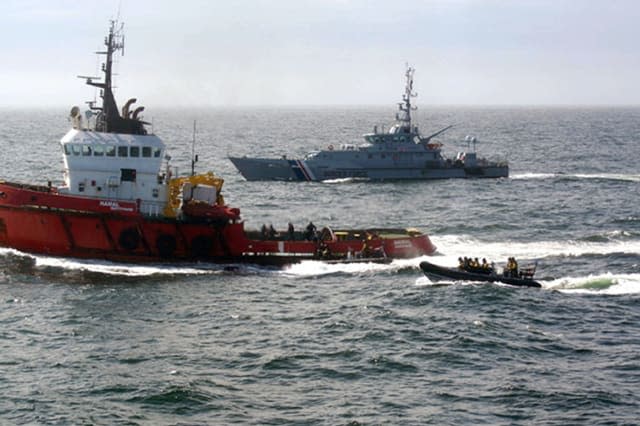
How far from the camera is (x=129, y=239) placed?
140ft

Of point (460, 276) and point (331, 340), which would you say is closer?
point (331, 340)

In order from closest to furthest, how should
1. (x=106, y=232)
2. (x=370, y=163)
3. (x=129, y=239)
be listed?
1. (x=106, y=232)
2. (x=129, y=239)
3. (x=370, y=163)

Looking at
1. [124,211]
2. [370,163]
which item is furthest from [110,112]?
[370,163]

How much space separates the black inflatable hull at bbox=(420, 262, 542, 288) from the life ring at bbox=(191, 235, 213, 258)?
10.7 metres

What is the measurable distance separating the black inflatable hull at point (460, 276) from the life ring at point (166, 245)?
12.3 meters

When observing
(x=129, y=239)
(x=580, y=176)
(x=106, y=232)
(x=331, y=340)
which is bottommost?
(x=331, y=340)

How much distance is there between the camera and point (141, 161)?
4375 cm

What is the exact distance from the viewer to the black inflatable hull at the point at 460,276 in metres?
41.5

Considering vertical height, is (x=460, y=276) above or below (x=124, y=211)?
below

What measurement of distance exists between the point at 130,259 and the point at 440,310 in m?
15.6

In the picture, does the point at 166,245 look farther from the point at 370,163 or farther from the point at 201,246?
the point at 370,163

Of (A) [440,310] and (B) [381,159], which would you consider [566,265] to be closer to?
(A) [440,310]

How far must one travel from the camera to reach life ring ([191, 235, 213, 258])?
142ft

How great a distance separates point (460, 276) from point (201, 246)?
12.9 metres
